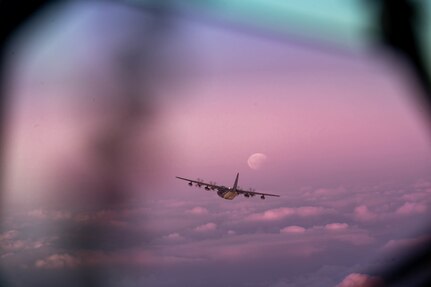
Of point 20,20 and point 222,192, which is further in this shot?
point 222,192

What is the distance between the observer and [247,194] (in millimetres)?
35812

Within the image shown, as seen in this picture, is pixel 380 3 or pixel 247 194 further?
pixel 247 194

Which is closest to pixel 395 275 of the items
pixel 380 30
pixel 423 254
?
pixel 423 254

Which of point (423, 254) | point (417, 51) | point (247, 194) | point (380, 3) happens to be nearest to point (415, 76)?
point (417, 51)

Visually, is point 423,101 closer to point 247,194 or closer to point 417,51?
point 417,51

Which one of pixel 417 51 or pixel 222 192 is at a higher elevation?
pixel 222 192

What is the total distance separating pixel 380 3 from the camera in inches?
36.4

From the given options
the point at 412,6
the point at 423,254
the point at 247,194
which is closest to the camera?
the point at 412,6

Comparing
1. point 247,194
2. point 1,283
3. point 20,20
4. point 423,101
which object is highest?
point 247,194

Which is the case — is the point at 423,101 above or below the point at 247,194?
below

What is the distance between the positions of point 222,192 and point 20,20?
3722cm

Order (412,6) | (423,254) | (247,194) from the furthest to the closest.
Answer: (247,194) < (423,254) < (412,6)

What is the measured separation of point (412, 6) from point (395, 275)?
531 mm

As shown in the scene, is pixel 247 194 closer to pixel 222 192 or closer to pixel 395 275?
pixel 222 192
